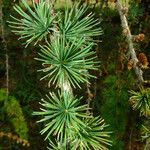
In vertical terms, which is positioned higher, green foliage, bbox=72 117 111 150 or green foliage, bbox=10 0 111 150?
green foliage, bbox=10 0 111 150

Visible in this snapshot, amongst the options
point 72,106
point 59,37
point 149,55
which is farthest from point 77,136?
point 149,55

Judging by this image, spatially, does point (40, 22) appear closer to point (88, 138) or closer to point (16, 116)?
point (88, 138)

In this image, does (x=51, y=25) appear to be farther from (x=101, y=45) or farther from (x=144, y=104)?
(x=101, y=45)

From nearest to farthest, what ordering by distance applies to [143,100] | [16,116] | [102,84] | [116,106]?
[143,100] → [116,106] → [16,116] → [102,84]

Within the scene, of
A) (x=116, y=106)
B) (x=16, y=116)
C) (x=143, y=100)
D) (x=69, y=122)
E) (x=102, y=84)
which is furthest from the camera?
(x=102, y=84)

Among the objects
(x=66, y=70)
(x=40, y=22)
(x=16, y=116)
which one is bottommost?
(x=16, y=116)

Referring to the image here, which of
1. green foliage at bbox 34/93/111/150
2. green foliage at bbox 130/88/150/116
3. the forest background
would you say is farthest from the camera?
the forest background

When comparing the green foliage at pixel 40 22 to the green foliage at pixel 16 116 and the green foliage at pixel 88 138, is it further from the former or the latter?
the green foliage at pixel 16 116

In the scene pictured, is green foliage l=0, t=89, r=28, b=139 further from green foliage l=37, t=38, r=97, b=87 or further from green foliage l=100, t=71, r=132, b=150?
green foliage l=37, t=38, r=97, b=87

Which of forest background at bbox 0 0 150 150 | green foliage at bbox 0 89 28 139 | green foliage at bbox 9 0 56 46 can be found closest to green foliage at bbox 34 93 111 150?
green foliage at bbox 9 0 56 46

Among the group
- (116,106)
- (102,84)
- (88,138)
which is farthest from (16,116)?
(88,138)

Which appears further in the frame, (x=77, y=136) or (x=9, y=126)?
(x=9, y=126)
